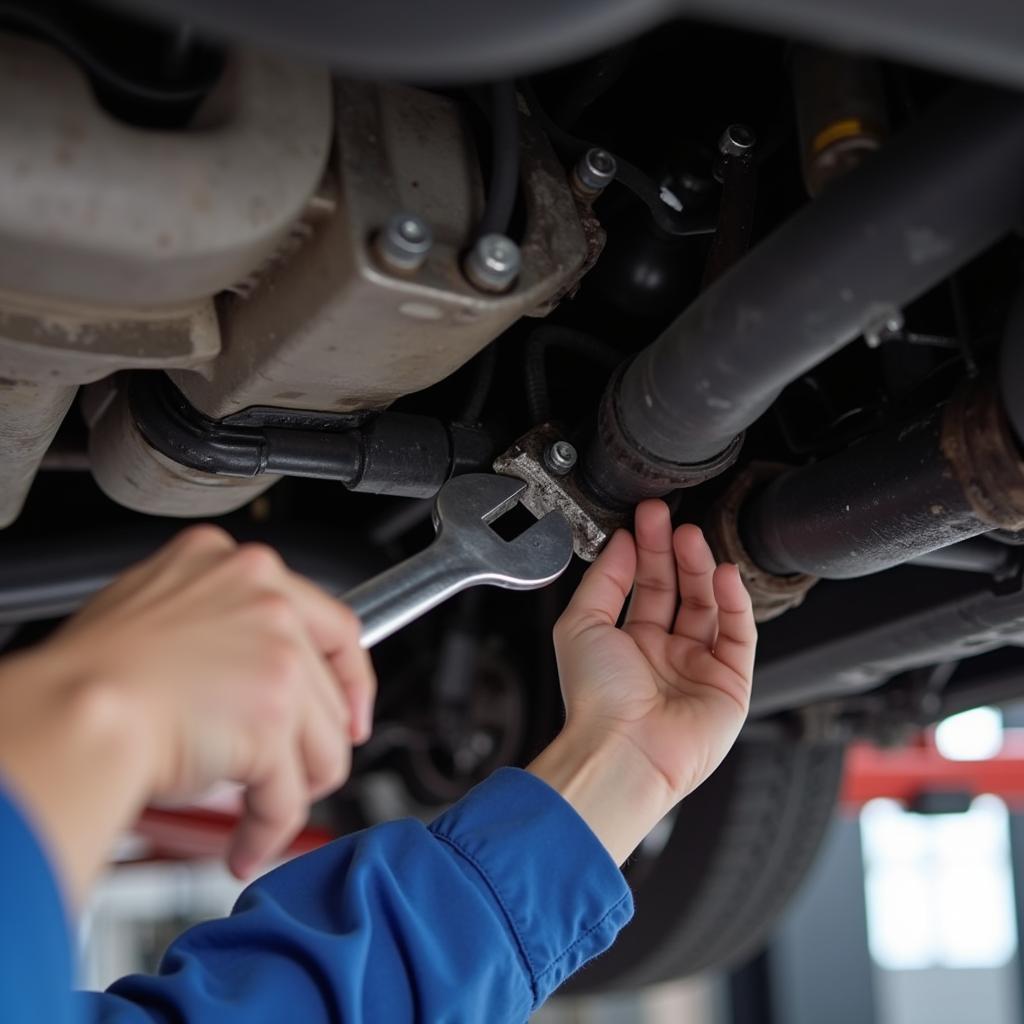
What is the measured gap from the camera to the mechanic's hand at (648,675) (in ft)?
2.56

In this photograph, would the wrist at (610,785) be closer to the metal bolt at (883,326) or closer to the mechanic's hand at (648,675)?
the mechanic's hand at (648,675)

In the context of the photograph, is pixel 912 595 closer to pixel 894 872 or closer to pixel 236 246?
pixel 236 246

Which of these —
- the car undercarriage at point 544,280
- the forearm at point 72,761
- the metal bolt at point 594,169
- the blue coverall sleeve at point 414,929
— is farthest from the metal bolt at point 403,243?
the blue coverall sleeve at point 414,929

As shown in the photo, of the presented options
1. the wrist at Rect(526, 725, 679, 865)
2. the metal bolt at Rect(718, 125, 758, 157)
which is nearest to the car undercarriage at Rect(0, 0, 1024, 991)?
the metal bolt at Rect(718, 125, 758, 157)

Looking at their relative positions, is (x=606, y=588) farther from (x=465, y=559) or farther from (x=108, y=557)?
(x=108, y=557)

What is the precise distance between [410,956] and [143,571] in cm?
32

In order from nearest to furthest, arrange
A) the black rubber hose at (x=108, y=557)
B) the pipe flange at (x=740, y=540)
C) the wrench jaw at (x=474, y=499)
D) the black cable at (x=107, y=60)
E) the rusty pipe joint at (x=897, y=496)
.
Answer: the black cable at (x=107, y=60) < the rusty pipe joint at (x=897, y=496) < the wrench jaw at (x=474, y=499) < the pipe flange at (x=740, y=540) < the black rubber hose at (x=108, y=557)

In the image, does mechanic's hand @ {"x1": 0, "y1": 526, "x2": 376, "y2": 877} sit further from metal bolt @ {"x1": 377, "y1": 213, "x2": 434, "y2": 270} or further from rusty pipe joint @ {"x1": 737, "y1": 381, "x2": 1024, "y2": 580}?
rusty pipe joint @ {"x1": 737, "y1": 381, "x2": 1024, "y2": 580}

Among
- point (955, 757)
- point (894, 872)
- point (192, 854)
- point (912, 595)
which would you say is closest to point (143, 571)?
point (912, 595)

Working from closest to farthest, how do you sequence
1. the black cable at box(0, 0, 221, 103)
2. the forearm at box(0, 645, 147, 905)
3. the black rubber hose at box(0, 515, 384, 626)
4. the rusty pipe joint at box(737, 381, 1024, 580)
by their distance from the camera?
the forearm at box(0, 645, 147, 905), the black cable at box(0, 0, 221, 103), the rusty pipe joint at box(737, 381, 1024, 580), the black rubber hose at box(0, 515, 384, 626)

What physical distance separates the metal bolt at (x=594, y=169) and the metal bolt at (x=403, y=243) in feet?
0.43

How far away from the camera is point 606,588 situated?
81 cm

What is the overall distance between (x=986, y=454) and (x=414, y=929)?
408mm

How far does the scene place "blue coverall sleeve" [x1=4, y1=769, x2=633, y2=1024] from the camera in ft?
2.24
